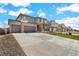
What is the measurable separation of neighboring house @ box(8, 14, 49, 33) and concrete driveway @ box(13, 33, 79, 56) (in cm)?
19

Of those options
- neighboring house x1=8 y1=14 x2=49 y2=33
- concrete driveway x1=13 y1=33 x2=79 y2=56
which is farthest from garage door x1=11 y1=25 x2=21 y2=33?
concrete driveway x1=13 y1=33 x2=79 y2=56

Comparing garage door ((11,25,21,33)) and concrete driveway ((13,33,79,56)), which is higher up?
garage door ((11,25,21,33))

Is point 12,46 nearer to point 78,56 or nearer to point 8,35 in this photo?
point 8,35

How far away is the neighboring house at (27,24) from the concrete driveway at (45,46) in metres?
0.19

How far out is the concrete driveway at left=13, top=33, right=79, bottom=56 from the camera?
3337 mm

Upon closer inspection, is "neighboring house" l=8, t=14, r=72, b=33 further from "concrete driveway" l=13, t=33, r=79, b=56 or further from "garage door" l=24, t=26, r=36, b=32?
"concrete driveway" l=13, t=33, r=79, b=56

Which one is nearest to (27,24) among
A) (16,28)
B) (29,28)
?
(29,28)

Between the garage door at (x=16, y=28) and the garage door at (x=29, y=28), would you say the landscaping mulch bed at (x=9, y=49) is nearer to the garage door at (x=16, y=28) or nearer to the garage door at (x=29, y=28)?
the garage door at (x=16, y=28)

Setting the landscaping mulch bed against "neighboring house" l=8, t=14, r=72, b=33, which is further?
"neighboring house" l=8, t=14, r=72, b=33

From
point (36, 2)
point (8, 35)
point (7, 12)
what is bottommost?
point (8, 35)

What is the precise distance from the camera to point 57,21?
13.2 ft

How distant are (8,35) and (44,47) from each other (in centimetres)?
153

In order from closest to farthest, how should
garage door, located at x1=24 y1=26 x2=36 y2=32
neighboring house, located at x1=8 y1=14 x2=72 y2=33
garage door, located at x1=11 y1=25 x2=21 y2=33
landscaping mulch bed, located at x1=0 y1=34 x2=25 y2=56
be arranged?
1. landscaping mulch bed, located at x1=0 y1=34 x2=25 y2=56
2. neighboring house, located at x1=8 y1=14 x2=72 y2=33
3. garage door, located at x1=24 y1=26 x2=36 y2=32
4. garage door, located at x1=11 y1=25 x2=21 y2=33

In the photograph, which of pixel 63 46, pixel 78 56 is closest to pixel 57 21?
Answer: pixel 63 46
